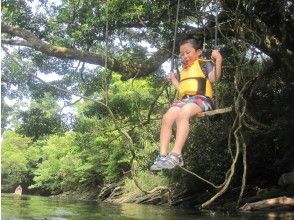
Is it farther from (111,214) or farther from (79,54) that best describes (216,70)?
(111,214)

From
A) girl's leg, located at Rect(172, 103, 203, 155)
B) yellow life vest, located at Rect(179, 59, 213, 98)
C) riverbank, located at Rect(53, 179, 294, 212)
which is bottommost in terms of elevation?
riverbank, located at Rect(53, 179, 294, 212)

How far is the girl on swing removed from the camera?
427 centimetres

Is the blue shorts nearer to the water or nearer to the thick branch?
the thick branch

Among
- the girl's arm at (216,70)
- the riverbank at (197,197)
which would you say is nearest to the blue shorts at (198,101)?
the girl's arm at (216,70)

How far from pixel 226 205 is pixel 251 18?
7730 mm

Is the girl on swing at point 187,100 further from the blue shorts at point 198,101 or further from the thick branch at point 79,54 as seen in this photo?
the thick branch at point 79,54

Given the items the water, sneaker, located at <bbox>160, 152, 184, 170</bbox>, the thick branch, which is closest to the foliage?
the water

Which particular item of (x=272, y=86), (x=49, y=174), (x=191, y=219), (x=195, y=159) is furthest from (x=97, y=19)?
(x=49, y=174)

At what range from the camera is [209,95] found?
4578mm

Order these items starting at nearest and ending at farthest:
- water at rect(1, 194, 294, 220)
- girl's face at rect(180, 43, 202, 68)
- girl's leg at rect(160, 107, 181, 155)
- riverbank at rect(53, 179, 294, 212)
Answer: girl's leg at rect(160, 107, 181, 155), girl's face at rect(180, 43, 202, 68), water at rect(1, 194, 294, 220), riverbank at rect(53, 179, 294, 212)

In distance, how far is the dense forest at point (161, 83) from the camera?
823 centimetres

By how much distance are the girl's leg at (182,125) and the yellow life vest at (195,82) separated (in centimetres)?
20

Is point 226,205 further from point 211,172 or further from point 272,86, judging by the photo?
point 272,86

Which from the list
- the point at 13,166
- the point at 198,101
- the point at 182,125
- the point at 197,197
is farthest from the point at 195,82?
the point at 13,166
